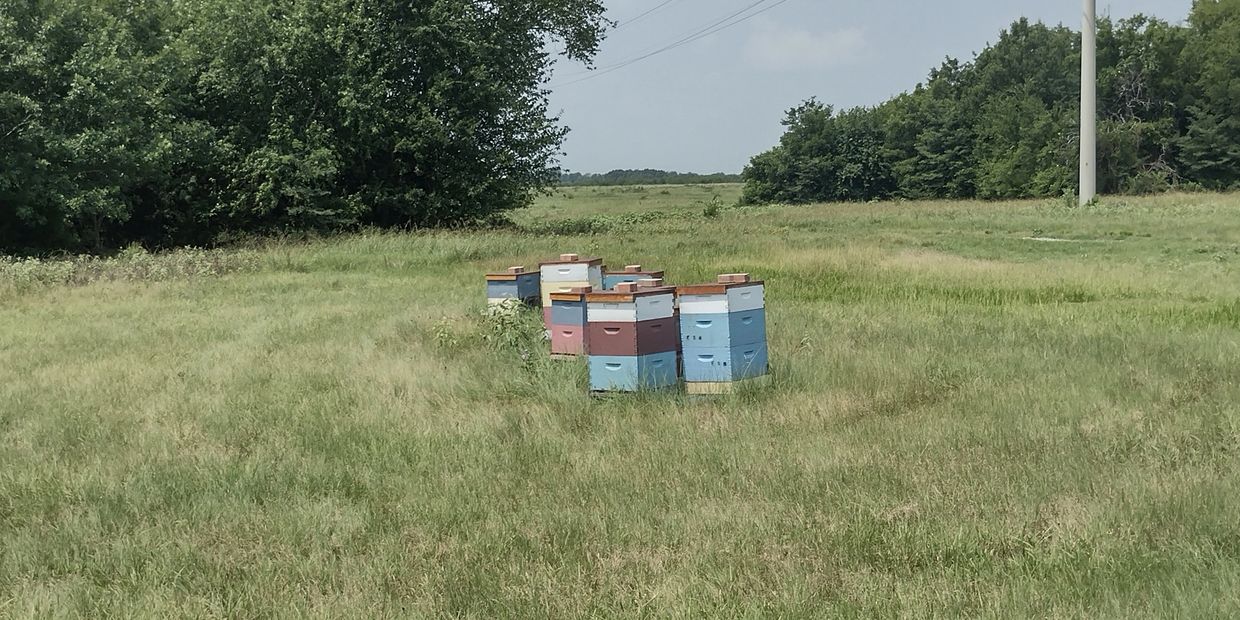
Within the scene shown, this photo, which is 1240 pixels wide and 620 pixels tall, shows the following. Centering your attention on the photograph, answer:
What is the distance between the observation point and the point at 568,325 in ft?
31.5

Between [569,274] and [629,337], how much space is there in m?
3.67

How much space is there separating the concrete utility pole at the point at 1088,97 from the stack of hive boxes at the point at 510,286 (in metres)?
38.3

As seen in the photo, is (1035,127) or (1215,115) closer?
(1215,115)

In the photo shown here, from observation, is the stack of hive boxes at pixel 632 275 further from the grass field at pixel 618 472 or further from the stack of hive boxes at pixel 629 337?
the stack of hive boxes at pixel 629 337

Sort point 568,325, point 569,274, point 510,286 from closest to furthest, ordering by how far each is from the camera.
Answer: point 568,325 → point 569,274 → point 510,286

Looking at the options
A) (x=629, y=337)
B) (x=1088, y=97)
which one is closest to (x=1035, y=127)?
(x=1088, y=97)

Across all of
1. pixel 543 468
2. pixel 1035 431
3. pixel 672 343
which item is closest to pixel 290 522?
pixel 543 468

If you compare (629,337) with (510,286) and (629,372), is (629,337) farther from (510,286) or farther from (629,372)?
(510,286)

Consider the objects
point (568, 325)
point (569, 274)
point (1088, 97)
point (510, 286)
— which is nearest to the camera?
point (568, 325)

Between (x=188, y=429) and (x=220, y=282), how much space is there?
12.7m

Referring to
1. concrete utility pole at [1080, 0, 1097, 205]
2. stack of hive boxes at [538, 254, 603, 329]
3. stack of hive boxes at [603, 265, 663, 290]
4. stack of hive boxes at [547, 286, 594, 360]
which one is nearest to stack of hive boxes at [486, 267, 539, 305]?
stack of hive boxes at [538, 254, 603, 329]

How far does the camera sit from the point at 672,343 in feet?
27.7

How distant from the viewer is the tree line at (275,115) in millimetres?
24594

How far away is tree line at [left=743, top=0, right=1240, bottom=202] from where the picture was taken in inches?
2552
